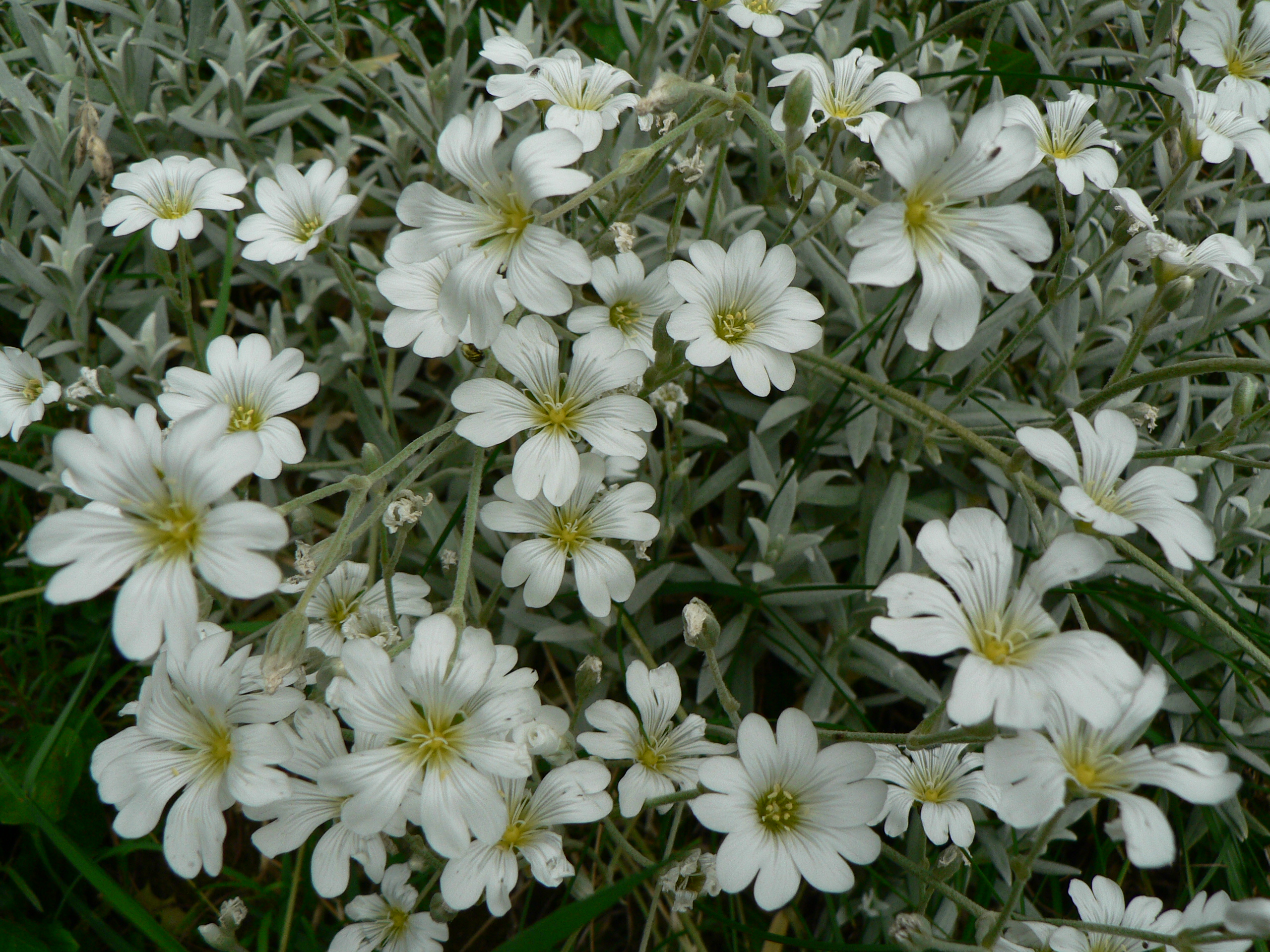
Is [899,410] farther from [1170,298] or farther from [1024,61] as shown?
[1024,61]

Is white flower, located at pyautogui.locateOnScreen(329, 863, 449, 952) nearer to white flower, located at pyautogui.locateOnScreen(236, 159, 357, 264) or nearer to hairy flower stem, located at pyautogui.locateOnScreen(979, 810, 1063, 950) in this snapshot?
hairy flower stem, located at pyautogui.locateOnScreen(979, 810, 1063, 950)

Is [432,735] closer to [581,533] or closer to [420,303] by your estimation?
[581,533]

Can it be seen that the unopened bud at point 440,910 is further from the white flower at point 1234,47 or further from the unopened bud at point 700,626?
the white flower at point 1234,47

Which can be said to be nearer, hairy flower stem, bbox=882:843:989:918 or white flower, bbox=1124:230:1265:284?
hairy flower stem, bbox=882:843:989:918

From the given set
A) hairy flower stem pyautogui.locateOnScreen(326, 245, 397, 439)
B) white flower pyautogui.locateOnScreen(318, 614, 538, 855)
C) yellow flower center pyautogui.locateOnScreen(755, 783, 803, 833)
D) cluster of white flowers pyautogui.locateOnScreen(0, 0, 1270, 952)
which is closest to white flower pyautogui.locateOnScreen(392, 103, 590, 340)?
cluster of white flowers pyautogui.locateOnScreen(0, 0, 1270, 952)

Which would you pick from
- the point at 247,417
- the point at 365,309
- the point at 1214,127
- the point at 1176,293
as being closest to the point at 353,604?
the point at 247,417

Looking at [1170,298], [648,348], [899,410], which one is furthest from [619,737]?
[1170,298]

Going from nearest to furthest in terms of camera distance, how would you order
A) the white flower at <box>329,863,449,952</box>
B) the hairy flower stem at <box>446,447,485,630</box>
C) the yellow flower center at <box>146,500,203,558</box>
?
the yellow flower center at <box>146,500,203,558</box>
the hairy flower stem at <box>446,447,485,630</box>
the white flower at <box>329,863,449,952</box>
